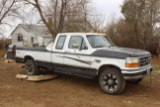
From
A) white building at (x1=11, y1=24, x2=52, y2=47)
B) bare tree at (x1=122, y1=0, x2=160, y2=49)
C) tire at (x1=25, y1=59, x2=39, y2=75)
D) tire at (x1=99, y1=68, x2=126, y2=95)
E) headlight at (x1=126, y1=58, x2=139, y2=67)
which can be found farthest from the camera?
white building at (x1=11, y1=24, x2=52, y2=47)

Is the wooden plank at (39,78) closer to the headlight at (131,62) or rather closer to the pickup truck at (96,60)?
the pickup truck at (96,60)

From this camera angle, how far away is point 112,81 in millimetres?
7512

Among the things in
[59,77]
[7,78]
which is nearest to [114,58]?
[59,77]

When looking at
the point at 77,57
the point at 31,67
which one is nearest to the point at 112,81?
the point at 77,57

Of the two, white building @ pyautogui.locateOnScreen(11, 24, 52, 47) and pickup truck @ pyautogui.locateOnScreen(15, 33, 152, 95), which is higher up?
white building @ pyautogui.locateOnScreen(11, 24, 52, 47)

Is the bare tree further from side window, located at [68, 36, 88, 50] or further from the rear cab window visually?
side window, located at [68, 36, 88, 50]

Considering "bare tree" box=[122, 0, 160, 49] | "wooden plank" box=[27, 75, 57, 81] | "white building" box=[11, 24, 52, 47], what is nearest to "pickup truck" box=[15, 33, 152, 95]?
"wooden plank" box=[27, 75, 57, 81]

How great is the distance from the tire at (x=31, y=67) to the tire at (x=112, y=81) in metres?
3.57

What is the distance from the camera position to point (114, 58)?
729 cm

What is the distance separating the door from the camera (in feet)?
26.5

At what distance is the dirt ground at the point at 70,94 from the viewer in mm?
6574

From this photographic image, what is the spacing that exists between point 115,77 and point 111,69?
30cm

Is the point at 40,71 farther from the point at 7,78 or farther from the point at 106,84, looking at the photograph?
the point at 106,84

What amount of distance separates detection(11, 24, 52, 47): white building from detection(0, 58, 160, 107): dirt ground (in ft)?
113
